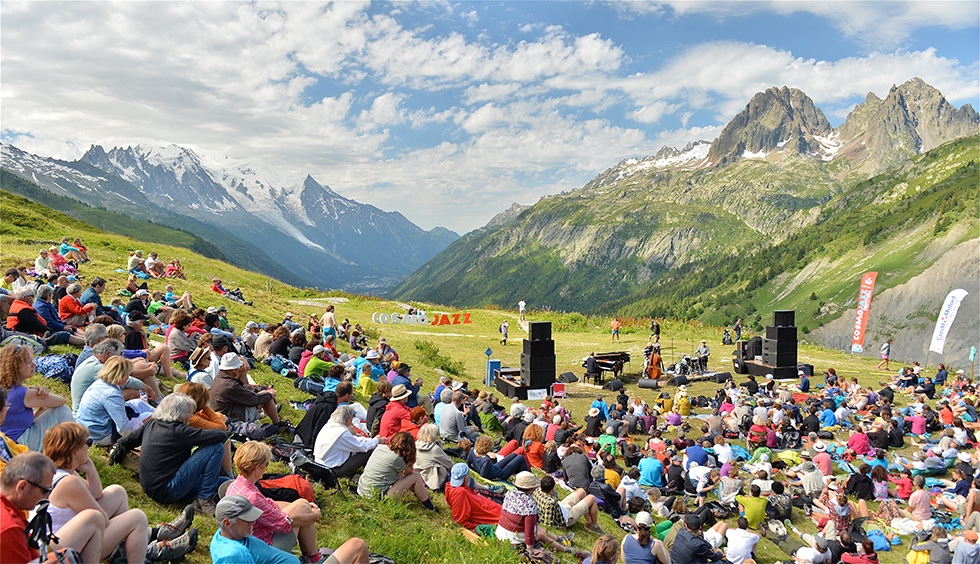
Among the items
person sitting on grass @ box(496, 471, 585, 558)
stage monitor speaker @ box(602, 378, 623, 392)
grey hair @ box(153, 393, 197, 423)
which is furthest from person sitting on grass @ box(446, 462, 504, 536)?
stage monitor speaker @ box(602, 378, 623, 392)

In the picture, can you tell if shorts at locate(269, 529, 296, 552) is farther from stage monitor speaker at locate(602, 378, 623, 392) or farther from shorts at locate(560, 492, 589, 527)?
stage monitor speaker at locate(602, 378, 623, 392)

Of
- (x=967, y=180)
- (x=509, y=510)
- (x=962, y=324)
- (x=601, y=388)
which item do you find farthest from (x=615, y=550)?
(x=967, y=180)

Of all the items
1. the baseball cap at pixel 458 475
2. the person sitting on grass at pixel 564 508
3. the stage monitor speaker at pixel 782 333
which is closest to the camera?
the baseball cap at pixel 458 475

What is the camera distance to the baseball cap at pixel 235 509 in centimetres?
496

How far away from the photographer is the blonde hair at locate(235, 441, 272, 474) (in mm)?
5617

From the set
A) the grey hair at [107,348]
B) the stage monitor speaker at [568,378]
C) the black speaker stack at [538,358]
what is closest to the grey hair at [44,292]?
the grey hair at [107,348]

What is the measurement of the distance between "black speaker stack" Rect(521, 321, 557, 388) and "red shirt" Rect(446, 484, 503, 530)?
44.3 feet

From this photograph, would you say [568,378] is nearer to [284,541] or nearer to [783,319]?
[783,319]

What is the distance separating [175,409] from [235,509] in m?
1.98

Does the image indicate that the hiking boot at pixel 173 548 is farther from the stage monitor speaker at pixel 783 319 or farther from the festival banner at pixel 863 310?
the festival banner at pixel 863 310

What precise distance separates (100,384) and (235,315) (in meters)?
17.0

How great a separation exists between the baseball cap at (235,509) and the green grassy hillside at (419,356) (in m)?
1.37

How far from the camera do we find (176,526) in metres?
5.85

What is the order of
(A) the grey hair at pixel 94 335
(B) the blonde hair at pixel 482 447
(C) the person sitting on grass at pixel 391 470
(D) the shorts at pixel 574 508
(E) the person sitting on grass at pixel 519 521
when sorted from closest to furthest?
1. (E) the person sitting on grass at pixel 519 521
2. (C) the person sitting on grass at pixel 391 470
3. (D) the shorts at pixel 574 508
4. (A) the grey hair at pixel 94 335
5. (B) the blonde hair at pixel 482 447
